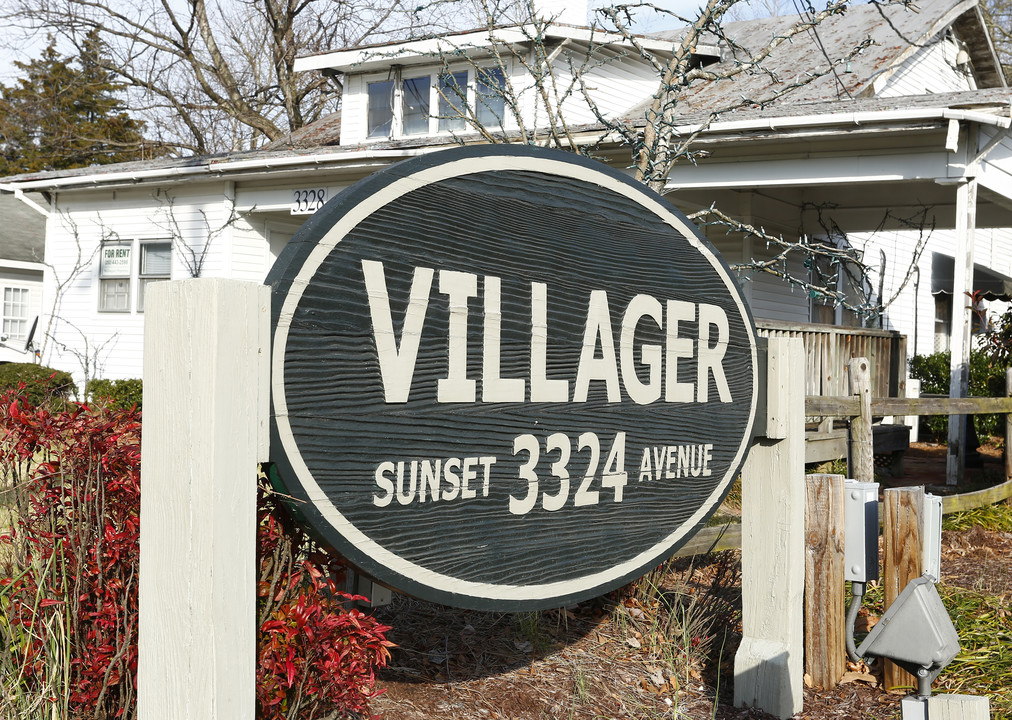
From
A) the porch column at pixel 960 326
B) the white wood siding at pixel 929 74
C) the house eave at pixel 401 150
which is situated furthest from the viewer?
the white wood siding at pixel 929 74

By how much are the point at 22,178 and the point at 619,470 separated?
51.7ft

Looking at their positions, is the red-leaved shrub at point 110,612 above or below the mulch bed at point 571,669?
above

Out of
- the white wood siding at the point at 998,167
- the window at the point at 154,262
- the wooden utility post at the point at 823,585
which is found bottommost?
the wooden utility post at the point at 823,585

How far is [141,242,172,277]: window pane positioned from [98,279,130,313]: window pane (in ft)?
1.35

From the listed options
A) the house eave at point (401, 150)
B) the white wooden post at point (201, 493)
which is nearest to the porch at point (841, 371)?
the house eave at point (401, 150)

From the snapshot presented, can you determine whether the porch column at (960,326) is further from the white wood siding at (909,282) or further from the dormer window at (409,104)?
the white wood siding at (909,282)

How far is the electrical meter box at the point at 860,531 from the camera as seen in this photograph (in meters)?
3.77

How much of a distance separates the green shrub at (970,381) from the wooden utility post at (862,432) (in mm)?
4197

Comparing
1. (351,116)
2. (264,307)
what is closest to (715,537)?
(264,307)

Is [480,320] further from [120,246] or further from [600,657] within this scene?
[120,246]

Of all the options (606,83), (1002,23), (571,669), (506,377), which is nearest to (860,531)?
(571,669)

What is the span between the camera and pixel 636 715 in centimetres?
355

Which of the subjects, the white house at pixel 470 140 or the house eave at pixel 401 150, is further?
the white house at pixel 470 140

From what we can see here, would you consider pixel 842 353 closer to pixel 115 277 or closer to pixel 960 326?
pixel 960 326
